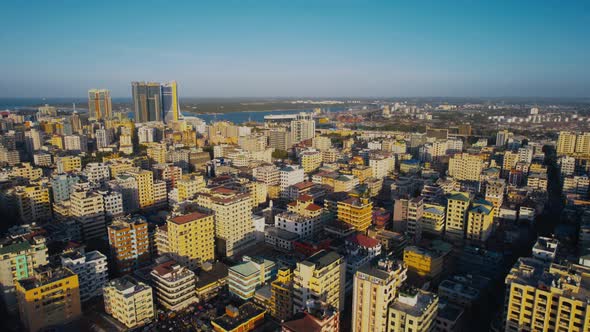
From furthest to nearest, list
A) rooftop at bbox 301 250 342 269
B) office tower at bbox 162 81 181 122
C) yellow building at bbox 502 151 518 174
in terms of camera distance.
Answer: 1. office tower at bbox 162 81 181 122
2. yellow building at bbox 502 151 518 174
3. rooftop at bbox 301 250 342 269

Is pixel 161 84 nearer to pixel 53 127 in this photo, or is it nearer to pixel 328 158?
pixel 53 127

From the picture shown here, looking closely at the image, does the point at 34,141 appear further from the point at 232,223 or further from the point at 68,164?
the point at 232,223

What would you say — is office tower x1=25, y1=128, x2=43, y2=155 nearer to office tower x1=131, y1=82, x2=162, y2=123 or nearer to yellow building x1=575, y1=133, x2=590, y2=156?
office tower x1=131, y1=82, x2=162, y2=123

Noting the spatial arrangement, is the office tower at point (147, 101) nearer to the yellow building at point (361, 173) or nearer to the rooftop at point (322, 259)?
the yellow building at point (361, 173)

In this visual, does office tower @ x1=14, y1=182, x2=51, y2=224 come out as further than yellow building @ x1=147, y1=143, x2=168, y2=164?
No

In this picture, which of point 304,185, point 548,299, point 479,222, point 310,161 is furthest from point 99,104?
point 548,299

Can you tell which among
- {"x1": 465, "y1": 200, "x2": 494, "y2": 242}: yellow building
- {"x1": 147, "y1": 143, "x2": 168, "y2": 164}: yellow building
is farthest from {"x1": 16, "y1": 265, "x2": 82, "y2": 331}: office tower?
{"x1": 147, "y1": 143, "x2": 168, "y2": 164}: yellow building
